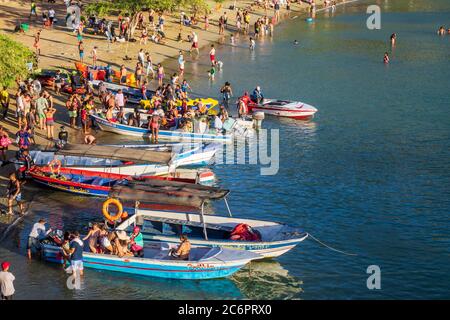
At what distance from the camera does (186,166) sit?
40.4 metres

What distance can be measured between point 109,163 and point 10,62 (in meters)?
10.9

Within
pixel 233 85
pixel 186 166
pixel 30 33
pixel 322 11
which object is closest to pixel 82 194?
pixel 186 166

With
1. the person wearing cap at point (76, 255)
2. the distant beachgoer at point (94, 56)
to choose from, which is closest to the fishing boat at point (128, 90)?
the distant beachgoer at point (94, 56)

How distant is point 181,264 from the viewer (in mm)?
27219

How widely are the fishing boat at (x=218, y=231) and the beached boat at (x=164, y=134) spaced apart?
12.4 meters

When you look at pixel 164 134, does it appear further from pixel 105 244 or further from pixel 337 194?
pixel 105 244

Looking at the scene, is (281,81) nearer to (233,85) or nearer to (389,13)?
(233,85)

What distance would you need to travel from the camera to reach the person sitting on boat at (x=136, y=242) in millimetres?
28344

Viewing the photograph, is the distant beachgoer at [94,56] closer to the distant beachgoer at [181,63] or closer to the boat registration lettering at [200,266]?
the distant beachgoer at [181,63]

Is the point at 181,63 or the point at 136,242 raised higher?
the point at 181,63

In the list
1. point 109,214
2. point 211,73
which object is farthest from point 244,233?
point 211,73
